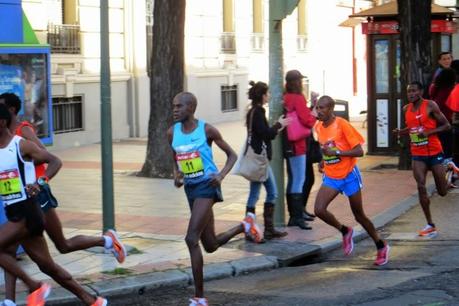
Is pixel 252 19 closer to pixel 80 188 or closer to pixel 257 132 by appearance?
pixel 80 188

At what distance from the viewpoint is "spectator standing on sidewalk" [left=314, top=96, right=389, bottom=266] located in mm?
8305

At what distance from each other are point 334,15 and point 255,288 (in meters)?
27.4

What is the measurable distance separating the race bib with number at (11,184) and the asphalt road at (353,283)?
1.49m

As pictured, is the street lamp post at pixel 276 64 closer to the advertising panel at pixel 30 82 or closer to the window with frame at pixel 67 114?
the advertising panel at pixel 30 82

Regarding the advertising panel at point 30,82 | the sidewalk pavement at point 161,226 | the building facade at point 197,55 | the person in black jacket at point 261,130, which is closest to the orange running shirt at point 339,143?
the person in black jacket at point 261,130

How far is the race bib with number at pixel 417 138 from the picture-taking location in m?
9.73

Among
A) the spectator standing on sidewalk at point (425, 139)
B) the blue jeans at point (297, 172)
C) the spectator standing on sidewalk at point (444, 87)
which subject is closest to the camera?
the spectator standing on sidewalk at point (425, 139)

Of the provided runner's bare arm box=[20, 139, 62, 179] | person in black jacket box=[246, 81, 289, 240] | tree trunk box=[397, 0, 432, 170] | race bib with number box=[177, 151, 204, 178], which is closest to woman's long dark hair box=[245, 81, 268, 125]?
person in black jacket box=[246, 81, 289, 240]

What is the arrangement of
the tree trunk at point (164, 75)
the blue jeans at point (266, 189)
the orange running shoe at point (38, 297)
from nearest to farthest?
the orange running shoe at point (38, 297) → the blue jeans at point (266, 189) → the tree trunk at point (164, 75)

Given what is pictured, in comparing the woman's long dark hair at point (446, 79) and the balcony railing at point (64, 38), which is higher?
the balcony railing at point (64, 38)

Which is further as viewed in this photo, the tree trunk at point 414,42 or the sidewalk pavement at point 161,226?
the tree trunk at point 414,42

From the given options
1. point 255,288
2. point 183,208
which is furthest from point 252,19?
point 255,288

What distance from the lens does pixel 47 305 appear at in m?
6.97

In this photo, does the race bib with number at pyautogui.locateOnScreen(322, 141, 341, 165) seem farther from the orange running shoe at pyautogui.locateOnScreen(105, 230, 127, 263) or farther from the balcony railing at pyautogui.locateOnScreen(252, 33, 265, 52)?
the balcony railing at pyautogui.locateOnScreen(252, 33, 265, 52)
